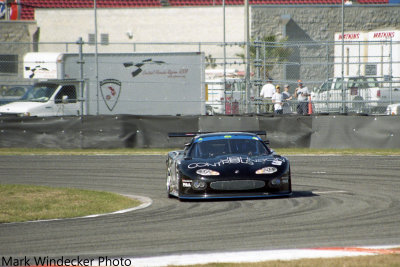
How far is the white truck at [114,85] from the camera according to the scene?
26250 millimetres

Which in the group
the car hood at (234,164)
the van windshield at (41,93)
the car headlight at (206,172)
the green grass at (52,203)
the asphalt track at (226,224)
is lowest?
the green grass at (52,203)

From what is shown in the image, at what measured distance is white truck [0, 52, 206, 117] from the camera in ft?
86.1

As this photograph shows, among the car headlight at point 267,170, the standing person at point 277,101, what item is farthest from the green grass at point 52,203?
the standing person at point 277,101

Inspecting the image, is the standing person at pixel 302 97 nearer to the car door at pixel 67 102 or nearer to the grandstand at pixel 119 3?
the car door at pixel 67 102

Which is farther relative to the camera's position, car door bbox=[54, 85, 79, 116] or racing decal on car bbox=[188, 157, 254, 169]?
car door bbox=[54, 85, 79, 116]

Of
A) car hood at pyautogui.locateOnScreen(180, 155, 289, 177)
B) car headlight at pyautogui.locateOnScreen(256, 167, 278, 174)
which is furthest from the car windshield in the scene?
car headlight at pyautogui.locateOnScreen(256, 167, 278, 174)

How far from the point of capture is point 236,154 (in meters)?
12.9

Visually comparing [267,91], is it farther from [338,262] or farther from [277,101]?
[338,262]

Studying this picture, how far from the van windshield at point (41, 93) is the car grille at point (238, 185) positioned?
15.3 m

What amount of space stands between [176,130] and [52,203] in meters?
11.2

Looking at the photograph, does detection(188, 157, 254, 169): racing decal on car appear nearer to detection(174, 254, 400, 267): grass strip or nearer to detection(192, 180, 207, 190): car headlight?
detection(192, 180, 207, 190): car headlight

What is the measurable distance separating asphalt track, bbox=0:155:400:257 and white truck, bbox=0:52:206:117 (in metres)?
10.3

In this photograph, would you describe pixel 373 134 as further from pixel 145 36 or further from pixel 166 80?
pixel 145 36

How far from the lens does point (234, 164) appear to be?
482 inches
